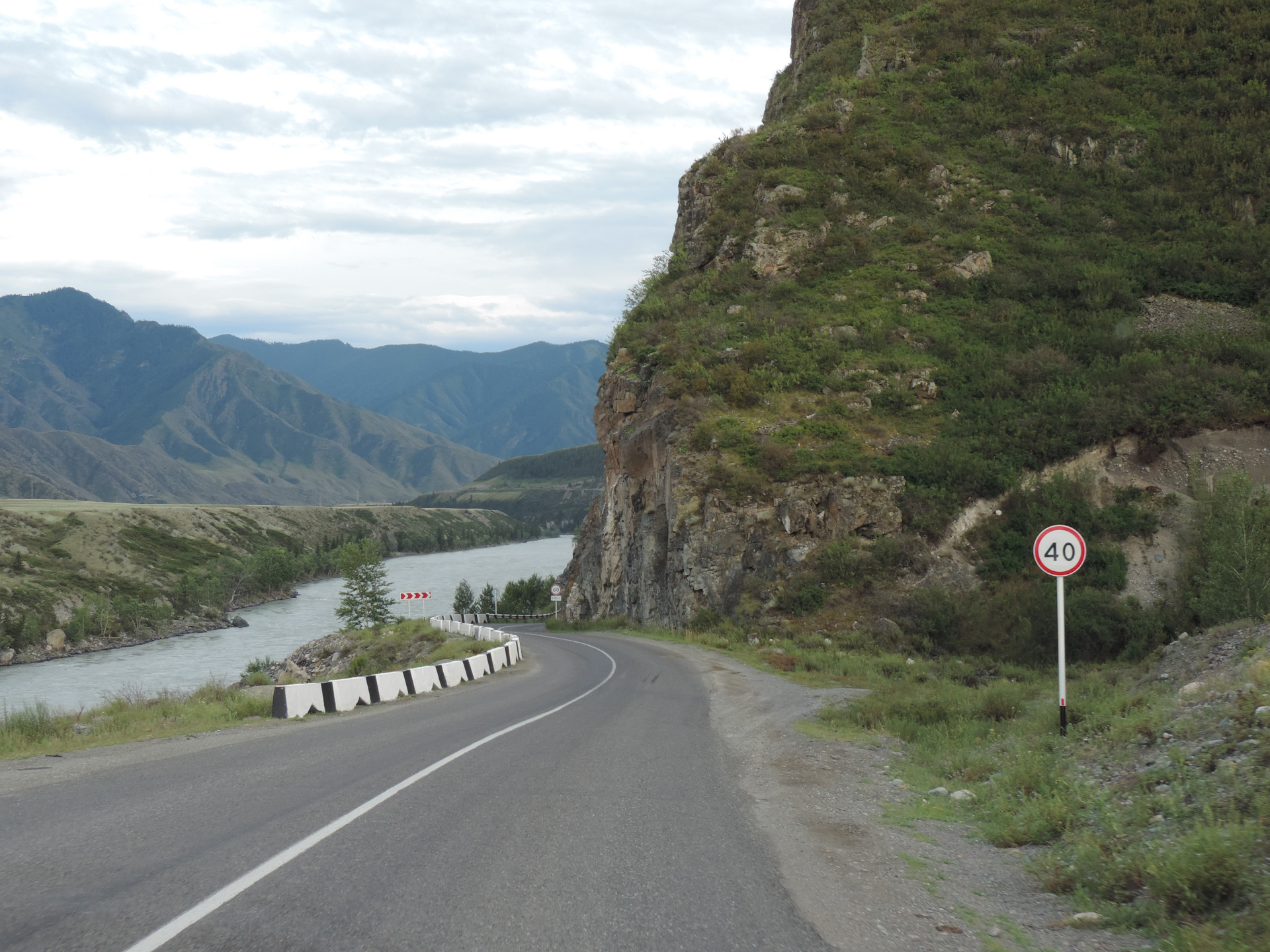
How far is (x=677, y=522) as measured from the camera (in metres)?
33.7

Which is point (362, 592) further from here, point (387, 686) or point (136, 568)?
point (387, 686)

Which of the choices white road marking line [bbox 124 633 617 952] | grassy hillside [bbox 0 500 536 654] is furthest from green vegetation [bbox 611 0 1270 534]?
grassy hillside [bbox 0 500 536 654]

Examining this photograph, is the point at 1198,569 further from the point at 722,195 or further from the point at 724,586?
Answer: the point at 722,195

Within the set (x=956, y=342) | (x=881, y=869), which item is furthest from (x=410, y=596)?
(x=881, y=869)

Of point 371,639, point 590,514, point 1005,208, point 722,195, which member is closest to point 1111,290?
point 1005,208

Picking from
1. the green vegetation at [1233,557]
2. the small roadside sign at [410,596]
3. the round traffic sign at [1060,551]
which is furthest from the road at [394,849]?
the small roadside sign at [410,596]

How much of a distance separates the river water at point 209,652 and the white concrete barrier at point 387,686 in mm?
6105

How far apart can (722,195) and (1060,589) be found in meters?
40.9

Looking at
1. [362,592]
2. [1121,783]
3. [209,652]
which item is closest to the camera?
[1121,783]

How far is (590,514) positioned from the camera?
55656 millimetres

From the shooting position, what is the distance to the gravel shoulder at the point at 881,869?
14.2 feet

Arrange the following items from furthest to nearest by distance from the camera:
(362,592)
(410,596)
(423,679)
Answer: (362,592) → (410,596) → (423,679)

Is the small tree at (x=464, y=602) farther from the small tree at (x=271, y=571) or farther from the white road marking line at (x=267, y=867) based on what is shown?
the white road marking line at (x=267, y=867)

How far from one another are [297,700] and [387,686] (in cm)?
280
